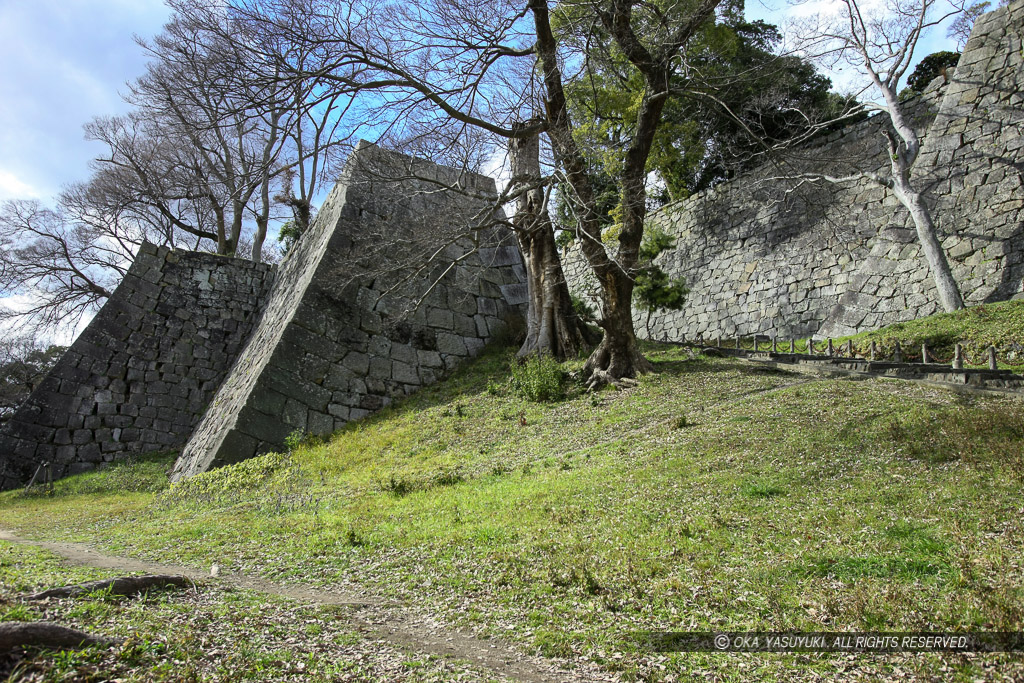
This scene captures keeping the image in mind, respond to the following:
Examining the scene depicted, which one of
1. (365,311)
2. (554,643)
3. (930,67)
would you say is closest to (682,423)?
(554,643)

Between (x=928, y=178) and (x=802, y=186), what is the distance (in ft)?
12.1

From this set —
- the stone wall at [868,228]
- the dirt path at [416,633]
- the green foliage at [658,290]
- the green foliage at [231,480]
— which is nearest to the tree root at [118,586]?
the dirt path at [416,633]

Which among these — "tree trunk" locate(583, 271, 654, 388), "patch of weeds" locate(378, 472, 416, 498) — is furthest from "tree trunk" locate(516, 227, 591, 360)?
"patch of weeds" locate(378, 472, 416, 498)

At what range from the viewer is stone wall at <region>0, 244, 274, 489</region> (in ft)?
42.1

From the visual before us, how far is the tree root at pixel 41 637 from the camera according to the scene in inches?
99.5

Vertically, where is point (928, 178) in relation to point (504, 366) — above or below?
above

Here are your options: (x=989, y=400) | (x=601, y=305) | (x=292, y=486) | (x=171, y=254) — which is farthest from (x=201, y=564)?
(x=171, y=254)

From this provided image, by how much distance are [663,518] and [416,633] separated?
8.06ft

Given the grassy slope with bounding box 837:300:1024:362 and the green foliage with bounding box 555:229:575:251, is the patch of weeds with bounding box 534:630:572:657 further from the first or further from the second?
the grassy slope with bounding box 837:300:1024:362

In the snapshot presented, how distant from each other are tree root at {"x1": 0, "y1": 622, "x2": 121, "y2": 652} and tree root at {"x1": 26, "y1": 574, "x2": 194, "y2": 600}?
96 cm

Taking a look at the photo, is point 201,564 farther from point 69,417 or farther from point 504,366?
point 69,417

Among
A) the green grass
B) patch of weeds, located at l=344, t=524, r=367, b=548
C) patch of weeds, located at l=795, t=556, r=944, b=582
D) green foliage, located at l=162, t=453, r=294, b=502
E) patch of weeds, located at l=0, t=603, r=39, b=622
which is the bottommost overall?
green foliage, located at l=162, t=453, r=294, b=502

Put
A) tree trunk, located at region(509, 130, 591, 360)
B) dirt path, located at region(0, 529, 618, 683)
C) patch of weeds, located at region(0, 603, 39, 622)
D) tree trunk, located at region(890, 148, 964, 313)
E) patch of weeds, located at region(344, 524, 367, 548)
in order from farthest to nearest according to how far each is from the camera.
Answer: tree trunk, located at region(890, 148, 964, 313) → tree trunk, located at region(509, 130, 591, 360) → patch of weeds, located at region(344, 524, 367, 548) → dirt path, located at region(0, 529, 618, 683) → patch of weeds, located at region(0, 603, 39, 622)

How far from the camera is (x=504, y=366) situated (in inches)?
514
